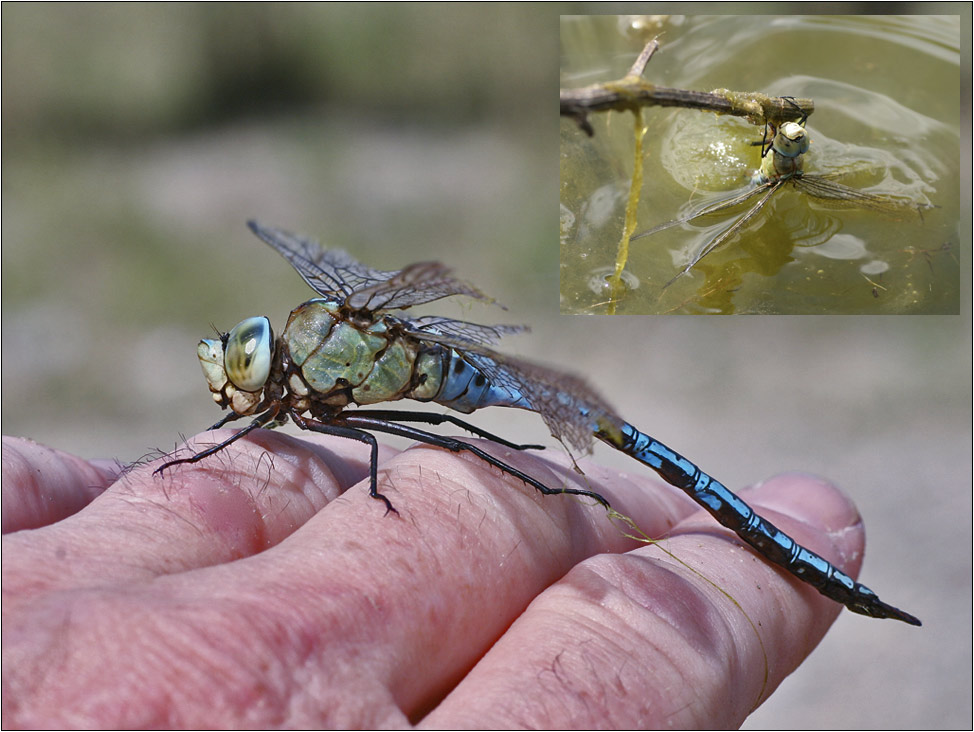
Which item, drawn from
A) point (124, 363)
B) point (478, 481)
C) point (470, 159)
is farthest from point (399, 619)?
point (470, 159)

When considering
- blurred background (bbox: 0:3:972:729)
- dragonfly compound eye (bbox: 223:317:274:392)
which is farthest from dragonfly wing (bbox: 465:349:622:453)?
Answer: blurred background (bbox: 0:3:972:729)

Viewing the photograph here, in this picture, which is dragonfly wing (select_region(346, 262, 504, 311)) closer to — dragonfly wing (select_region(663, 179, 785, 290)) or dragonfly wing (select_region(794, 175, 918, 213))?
dragonfly wing (select_region(663, 179, 785, 290))

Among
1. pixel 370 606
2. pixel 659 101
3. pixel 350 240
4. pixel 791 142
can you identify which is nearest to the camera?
pixel 370 606

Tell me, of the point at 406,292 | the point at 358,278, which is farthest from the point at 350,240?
the point at 406,292

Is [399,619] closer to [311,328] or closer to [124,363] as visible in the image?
[311,328]

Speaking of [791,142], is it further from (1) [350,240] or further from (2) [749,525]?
(1) [350,240]

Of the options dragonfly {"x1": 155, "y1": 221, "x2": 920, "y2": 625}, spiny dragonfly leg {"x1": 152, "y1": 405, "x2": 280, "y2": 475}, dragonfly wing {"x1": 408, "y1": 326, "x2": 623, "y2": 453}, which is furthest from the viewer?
dragonfly {"x1": 155, "y1": 221, "x2": 920, "y2": 625}

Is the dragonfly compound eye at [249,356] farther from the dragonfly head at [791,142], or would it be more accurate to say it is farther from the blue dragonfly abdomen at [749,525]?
the dragonfly head at [791,142]

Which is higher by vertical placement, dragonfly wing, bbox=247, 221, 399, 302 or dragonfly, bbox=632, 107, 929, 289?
dragonfly, bbox=632, 107, 929, 289
